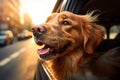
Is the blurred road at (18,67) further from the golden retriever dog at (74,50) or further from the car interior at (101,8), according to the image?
the golden retriever dog at (74,50)

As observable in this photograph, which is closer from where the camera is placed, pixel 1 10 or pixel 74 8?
pixel 74 8

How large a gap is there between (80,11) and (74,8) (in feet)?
0.33

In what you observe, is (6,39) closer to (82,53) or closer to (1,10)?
(82,53)

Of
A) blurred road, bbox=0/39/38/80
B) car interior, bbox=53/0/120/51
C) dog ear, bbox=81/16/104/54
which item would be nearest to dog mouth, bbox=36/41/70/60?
dog ear, bbox=81/16/104/54

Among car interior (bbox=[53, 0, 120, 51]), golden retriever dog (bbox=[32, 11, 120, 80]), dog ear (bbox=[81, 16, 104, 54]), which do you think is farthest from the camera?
car interior (bbox=[53, 0, 120, 51])

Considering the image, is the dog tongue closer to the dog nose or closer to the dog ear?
the dog nose

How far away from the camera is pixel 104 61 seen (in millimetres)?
2781

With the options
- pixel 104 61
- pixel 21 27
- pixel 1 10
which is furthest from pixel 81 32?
pixel 21 27

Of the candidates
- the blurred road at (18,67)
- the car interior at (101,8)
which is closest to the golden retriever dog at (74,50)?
the car interior at (101,8)

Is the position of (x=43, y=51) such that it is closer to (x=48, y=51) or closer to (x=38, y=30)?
(x=48, y=51)

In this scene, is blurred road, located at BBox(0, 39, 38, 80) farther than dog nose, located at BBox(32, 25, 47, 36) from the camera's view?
Yes

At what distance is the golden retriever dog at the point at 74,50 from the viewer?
8.78 feet

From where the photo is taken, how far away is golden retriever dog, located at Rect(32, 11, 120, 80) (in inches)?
105

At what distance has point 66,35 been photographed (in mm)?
2877
